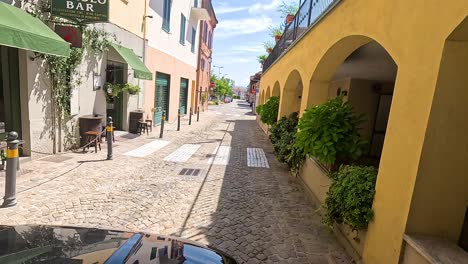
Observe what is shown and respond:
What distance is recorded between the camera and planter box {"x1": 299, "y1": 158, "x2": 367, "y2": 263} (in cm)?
379

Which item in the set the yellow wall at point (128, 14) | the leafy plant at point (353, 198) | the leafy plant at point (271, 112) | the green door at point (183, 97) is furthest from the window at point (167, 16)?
the leafy plant at point (353, 198)

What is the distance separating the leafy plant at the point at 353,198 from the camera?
3559 mm

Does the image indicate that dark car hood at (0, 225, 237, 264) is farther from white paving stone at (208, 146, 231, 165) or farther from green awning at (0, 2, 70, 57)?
white paving stone at (208, 146, 231, 165)

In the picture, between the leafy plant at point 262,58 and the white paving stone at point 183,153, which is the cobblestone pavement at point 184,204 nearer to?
the white paving stone at point 183,153

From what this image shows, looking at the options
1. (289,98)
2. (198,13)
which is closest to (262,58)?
(198,13)

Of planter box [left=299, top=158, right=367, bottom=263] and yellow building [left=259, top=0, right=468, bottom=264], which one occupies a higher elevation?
yellow building [left=259, top=0, right=468, bottom=264]

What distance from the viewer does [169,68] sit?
51.5 feet

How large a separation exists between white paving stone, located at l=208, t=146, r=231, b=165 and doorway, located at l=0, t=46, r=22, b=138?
4.82 metres

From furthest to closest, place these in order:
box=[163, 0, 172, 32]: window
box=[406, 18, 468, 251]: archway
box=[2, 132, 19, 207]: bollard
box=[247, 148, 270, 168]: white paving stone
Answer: box=[163, 0, 172, 32]: window → box=[247, 148, 270, 168]: white paving stone → box=[2, 132, 19, 207]: bollard → box=[406, 18, 468, 251]: archway

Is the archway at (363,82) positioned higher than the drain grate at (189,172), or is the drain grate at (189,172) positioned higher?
the archway at (363,82)

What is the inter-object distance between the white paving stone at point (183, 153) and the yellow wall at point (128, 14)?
4.81 metres

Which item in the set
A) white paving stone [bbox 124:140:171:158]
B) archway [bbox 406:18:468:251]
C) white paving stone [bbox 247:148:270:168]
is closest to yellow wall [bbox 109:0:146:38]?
white paving stone [bbox 124:140:171:158]

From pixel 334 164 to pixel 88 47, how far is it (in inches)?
300

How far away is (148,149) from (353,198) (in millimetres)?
7122
